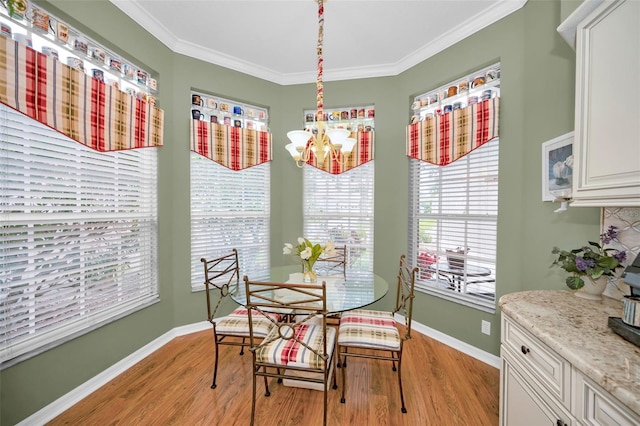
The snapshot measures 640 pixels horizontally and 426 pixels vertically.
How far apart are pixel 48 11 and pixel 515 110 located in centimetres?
347

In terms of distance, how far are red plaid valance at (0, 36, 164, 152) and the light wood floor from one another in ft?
6.06

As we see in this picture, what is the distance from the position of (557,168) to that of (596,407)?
1.45m

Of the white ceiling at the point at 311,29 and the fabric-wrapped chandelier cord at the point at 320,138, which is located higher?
the white ceiling at the point at 311,29

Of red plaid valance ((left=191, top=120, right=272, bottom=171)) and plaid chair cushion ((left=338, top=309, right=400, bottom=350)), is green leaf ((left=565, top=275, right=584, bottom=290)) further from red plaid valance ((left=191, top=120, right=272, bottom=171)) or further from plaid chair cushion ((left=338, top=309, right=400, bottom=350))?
red plaid valance ((left=191, top=120, right=272, bottom=171))

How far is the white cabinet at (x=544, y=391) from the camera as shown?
0.81m

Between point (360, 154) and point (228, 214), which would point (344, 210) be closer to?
point (360, 154)

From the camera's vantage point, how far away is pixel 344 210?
10.7 ft

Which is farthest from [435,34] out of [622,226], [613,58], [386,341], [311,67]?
[386,341]

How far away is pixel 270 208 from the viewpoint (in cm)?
331

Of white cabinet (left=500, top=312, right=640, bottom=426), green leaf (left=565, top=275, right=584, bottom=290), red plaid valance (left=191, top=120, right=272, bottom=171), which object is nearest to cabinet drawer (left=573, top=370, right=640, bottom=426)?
white cabinet (left=500, top=312, right=640, bottom=426)

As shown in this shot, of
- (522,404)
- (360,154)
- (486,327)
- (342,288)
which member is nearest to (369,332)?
(342,288)

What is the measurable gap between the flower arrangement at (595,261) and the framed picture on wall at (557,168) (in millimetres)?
314

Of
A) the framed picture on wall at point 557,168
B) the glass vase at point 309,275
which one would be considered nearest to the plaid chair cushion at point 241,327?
the glass vase at point 309,275

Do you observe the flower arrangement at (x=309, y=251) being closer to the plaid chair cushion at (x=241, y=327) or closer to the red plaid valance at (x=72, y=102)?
the plaid chair cushion at (x=241, y=327)
